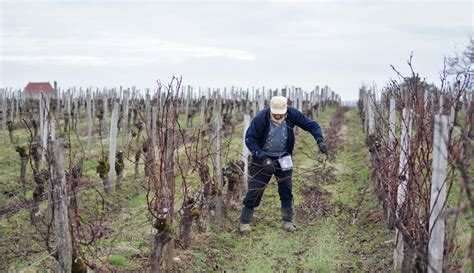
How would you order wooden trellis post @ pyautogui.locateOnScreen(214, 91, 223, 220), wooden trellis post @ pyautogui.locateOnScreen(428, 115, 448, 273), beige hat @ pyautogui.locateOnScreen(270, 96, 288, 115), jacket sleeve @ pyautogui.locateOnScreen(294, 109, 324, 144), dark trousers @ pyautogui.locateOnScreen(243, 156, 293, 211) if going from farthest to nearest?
wooden trellis post @ pyautogui.locateOnScreen(214, 91, 223, 220)
dark trousers @ pyautogui.locateOnScreen(243, 156, 293, 211)
jacket sleeve @ pyautogui.locateOnScreen(294, 109, 324, 144)
beige hat @ pyautogui.locateOnScreen(270, 96, 288, 115)
wooden trellis post @ pyautogui.locateOnScreen(428, 115, 448, 273)

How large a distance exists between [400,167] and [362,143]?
11405 mm

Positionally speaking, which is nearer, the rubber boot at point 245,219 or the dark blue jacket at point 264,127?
the dark blue jacket at point 264,127

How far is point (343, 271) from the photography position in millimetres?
5484

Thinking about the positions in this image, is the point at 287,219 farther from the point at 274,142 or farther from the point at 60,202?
the point at 60,202

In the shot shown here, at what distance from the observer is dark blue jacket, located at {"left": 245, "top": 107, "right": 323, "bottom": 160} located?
6391 mm

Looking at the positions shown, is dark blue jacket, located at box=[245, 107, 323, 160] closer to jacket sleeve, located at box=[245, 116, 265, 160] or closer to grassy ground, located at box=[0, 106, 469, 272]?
jacket sleeve, located at box=[245, 116, 265, 160]

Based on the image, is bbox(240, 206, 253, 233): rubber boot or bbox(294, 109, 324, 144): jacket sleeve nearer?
bbox(294, 109, 324, 144): jacket sleeve

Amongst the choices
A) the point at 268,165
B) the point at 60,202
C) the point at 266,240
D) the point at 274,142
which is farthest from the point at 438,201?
the point at 266,240

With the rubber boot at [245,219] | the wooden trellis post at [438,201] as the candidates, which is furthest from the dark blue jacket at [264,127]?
the wooden trellis post at [438,201]

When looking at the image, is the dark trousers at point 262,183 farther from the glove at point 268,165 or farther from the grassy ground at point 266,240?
the grassy ground at point 266,240

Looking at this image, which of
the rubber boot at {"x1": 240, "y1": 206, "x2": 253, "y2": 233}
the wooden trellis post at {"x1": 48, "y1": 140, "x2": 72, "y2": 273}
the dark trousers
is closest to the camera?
the wooden trellis post at {"x1": 48, "y1": 140, "x2": 72, "y2": 273}

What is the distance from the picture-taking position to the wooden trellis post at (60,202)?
3.60m

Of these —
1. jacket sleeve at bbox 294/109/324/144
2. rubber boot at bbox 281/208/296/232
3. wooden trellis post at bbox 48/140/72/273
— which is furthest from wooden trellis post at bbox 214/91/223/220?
wooden trellis post at bbox 48/140/72/273

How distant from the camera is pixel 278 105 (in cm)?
629
